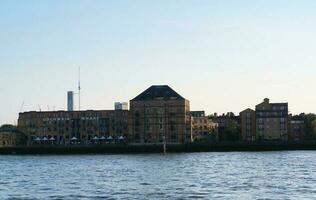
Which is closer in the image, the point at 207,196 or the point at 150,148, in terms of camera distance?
the point at 207,196

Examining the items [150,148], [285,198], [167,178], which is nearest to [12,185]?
[167,178]

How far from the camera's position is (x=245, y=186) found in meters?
59.6

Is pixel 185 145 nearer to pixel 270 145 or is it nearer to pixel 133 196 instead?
pixel 270 145

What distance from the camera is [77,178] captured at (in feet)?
246

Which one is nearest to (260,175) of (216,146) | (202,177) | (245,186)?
(202,177)

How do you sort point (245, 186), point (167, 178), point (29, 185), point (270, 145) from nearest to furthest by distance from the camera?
1. point (245, 186)
2. point (29, 185)
3. point (167, 178)
4. point (270, 145)

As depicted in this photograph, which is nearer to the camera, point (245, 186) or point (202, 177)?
point (245, 186)

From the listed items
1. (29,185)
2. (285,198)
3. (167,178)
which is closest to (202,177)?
(167,178)

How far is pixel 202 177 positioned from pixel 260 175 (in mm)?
6751

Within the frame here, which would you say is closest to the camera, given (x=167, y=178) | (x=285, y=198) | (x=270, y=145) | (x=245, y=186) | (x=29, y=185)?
(x=285, y=198)

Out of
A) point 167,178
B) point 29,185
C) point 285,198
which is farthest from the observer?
point 167,178

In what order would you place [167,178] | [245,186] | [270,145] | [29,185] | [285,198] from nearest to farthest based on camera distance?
[285,198]
[245,186]
[29,185]
[167,178]
[270,145]

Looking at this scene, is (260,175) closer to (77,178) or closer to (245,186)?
(245,186)

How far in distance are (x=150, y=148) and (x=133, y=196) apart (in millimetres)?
146595
